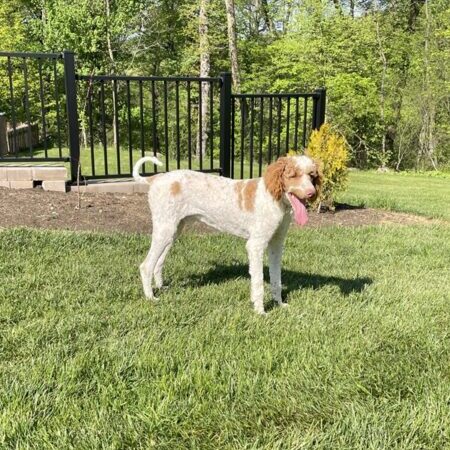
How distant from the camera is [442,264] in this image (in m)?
5.05

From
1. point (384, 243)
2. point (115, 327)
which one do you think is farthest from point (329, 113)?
point (115, 327)

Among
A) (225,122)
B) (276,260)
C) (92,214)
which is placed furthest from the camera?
(225,122)

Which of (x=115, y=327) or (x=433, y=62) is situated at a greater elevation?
(x=433, y=62)

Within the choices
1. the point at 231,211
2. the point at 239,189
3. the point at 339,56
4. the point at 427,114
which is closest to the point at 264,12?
the point at 339,56

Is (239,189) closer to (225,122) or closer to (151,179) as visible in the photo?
(151,179)

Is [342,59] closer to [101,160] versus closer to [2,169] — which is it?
[101,160]

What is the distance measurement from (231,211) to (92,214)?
306cm

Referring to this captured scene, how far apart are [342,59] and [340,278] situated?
21935 millimetres

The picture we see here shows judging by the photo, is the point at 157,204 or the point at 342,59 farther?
the point at 342,59

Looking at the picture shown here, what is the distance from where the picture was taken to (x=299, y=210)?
323cm

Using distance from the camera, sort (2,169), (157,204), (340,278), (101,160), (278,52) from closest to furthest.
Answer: (157,204) < (340,278) < (2,169) < (101,160) < (278,52)

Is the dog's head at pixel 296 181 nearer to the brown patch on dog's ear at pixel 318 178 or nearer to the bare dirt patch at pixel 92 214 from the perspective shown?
the brown patch on dog's ear at pixel 318 178

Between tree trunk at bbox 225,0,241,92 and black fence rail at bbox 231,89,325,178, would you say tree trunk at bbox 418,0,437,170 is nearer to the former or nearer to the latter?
tree trunk at bbox 225,0,241,92

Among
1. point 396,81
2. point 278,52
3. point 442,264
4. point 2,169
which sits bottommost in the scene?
point 442,264
